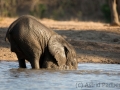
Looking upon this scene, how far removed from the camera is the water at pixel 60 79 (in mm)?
9680

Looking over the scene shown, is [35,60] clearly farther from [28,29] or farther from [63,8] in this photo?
[63,8]

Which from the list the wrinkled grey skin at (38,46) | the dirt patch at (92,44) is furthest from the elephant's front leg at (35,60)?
the dirt patch at (92,44)

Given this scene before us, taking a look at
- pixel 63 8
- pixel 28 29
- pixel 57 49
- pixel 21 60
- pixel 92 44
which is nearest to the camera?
pixel 28 29

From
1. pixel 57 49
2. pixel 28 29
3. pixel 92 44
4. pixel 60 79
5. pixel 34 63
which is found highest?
pixel 28 29

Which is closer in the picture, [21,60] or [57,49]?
[57,49]

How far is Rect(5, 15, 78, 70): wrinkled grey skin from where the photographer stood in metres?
11.1

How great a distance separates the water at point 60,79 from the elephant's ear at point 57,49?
30 centimetres

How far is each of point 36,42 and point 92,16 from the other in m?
21.7

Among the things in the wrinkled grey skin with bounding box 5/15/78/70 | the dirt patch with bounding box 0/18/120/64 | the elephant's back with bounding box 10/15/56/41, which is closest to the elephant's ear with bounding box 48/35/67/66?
the wrinkled grey skin with bounding box 5/15/78/70

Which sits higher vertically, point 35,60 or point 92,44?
point 35,60

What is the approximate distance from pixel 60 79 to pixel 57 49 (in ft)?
3.51

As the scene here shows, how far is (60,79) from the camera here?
34.4ft

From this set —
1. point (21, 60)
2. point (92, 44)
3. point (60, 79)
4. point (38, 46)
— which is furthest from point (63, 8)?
point (60, 79)

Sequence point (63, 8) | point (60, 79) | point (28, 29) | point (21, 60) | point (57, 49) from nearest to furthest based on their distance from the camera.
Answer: point (60, 79), point (28, 29), point (57, 49), point (21, 60), point (63, 8)
